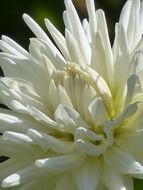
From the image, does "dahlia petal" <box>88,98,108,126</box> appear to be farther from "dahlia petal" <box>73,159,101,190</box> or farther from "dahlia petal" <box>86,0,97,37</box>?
"dahlia petal" <box>86,0,97,37</box>

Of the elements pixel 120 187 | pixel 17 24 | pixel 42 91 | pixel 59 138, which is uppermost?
pixel 17 24

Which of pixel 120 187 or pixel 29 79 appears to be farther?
pixel 29 79

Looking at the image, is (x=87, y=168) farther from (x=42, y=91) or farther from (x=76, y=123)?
(x=42, y=91)

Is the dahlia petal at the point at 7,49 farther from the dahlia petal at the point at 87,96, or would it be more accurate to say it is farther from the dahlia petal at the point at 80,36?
the dahlia petal at the point at 87,96

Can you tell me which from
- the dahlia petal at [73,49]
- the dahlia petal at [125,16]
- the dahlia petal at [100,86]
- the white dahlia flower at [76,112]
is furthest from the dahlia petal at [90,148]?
the dahlia petal at [125,16]

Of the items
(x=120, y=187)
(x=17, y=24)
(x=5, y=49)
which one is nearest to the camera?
(x=120, y=187)

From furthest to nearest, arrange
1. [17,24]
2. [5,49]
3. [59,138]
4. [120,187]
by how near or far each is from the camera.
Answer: [17,24], [5,49], [59,138], [120,187]

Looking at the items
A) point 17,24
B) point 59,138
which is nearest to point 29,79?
point 59,138

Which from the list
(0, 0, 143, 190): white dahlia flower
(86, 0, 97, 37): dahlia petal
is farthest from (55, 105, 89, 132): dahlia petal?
(86, 0, 97, 37): dahlia petal

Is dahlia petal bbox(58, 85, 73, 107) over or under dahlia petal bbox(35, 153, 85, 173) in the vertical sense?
over
